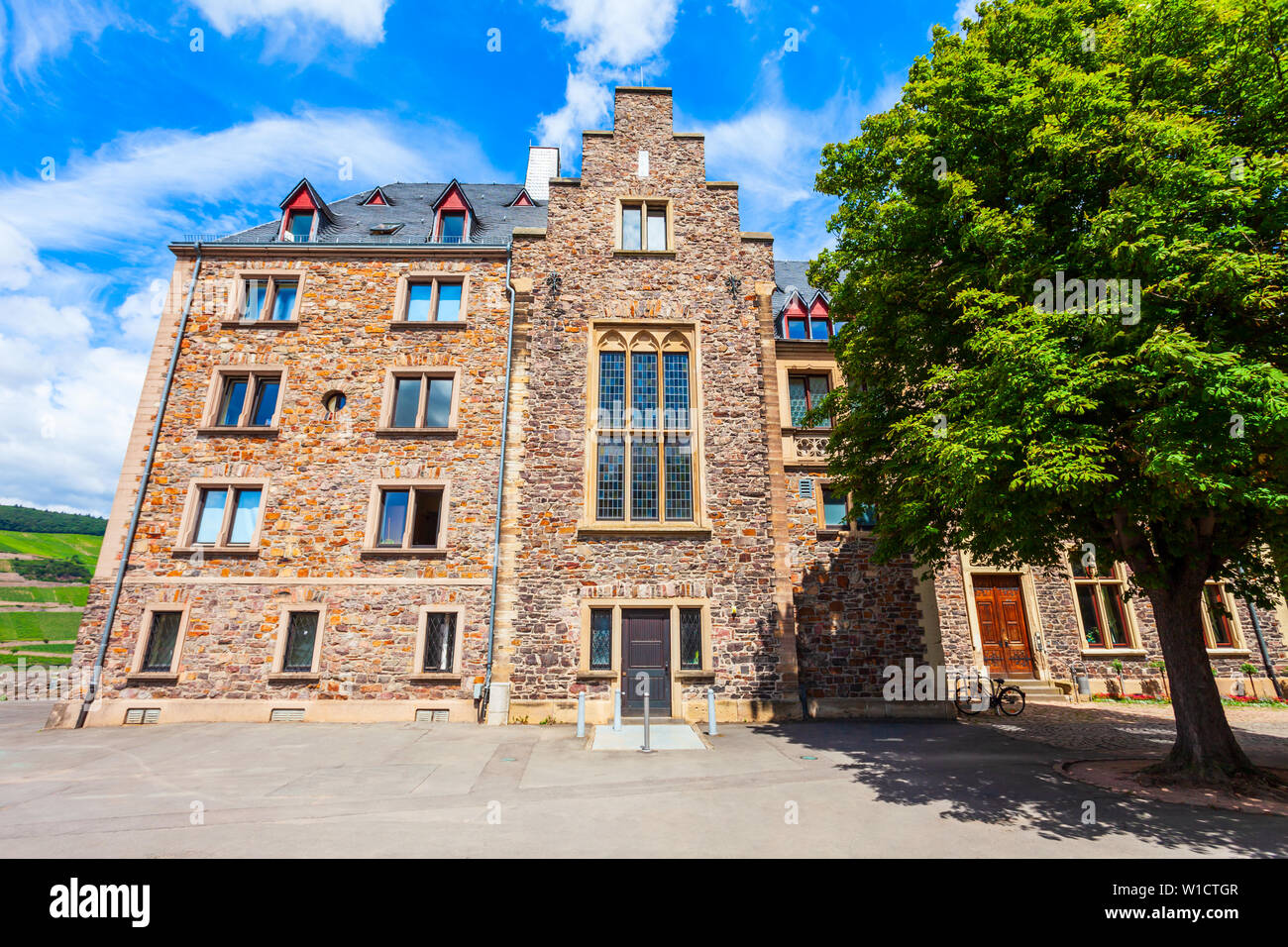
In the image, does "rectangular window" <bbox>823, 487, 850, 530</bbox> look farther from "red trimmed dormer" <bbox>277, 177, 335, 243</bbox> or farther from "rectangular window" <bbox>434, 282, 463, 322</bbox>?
"red trimmed dormer" <bbox>277, 177, 335, 243</bbox>

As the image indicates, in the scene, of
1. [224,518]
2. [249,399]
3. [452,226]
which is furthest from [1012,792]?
[452,226]

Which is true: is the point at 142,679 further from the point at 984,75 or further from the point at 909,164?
the point at 984,75

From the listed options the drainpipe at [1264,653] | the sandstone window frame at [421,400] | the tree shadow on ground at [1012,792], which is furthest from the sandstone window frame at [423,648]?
the drainpipe at [1264,653]

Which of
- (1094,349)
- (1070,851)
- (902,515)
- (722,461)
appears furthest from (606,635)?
(1094,349)

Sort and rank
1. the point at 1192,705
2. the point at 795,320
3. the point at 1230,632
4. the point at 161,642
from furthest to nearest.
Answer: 1. the point at 1230,632
2. the point at 795,320
3. the point at 161,642
4. the point at 1192,705

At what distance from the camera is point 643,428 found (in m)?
15.3

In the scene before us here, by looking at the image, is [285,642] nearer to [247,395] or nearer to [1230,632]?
[247,395]

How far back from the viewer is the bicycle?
14.9m

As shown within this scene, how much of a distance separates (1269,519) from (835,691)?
9905 millimetres

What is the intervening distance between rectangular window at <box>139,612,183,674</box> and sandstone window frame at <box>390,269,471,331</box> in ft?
33.2

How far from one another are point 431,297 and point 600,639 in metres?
11.7

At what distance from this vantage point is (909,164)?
9.85 metres

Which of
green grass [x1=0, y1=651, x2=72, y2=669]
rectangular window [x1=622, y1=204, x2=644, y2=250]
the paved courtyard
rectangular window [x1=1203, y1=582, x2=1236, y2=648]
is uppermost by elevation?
rectangular window [x1=622, y1=204, x2=644, y2=250]

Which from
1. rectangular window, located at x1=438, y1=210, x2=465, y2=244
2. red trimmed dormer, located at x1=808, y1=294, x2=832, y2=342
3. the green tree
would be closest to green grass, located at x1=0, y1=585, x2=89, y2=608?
rectangular window, located at x1=438, y1=210, x2=465, y2=244
